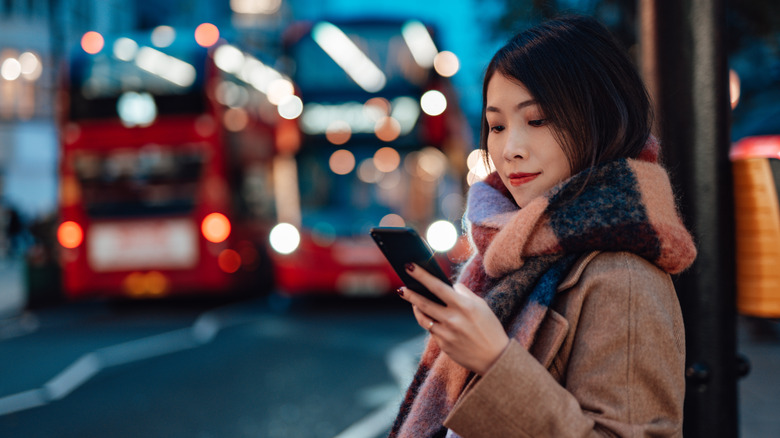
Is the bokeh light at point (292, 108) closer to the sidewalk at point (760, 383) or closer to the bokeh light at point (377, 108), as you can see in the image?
the bokeh light at point (377, 108)

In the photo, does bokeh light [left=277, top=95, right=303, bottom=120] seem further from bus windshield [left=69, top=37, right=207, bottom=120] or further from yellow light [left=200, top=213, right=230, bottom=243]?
yellow light [left=200, top=213, right=230, bottom=243]

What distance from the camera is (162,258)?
34.2ft

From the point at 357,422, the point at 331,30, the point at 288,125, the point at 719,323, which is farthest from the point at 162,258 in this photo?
the point at 719,323

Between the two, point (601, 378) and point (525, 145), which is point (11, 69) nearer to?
point (525, 145)

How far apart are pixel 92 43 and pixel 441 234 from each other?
6.09 metres

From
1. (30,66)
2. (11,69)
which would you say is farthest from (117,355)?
(30,66)

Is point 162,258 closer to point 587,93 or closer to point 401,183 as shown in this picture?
point 401,183

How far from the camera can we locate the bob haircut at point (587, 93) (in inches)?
51.8

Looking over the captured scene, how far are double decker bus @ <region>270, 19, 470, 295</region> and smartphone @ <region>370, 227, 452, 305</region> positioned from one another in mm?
8558

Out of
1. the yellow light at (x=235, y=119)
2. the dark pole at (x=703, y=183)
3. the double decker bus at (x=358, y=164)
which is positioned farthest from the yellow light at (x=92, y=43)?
the dark pole at (x=703, y=183)

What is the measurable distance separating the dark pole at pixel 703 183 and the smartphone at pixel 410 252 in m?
1.12

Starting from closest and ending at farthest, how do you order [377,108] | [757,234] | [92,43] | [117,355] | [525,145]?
[525,145]
[757,234]
[117,355]
[377,108]
[92,43]

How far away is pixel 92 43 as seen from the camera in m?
10.8

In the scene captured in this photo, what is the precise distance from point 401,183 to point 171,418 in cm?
571
